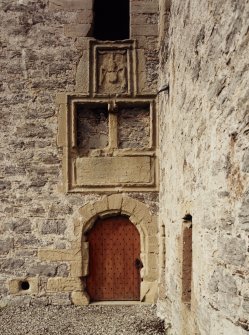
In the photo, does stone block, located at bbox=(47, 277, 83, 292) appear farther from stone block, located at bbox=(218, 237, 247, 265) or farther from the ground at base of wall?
stone block, located at bbox=(218, 237, 247, 265)

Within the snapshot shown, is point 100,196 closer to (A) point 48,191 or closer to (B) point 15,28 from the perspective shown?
(A) point 48,191

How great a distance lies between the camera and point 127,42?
6.57 meters

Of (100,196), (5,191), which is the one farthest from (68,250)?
(5,191)

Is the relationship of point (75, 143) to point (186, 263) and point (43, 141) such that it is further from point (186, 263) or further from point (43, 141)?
point (186, 263)

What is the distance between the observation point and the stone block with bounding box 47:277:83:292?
6387 mm

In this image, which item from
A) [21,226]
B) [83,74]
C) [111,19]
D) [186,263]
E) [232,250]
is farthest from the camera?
[111,19]

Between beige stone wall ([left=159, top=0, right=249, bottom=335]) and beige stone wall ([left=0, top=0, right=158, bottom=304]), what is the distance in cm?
210

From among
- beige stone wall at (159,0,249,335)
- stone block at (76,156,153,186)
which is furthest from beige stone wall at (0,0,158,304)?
beige stone wall at (159,0,249,335)

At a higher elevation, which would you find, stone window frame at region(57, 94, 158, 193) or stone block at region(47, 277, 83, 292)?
stone window frame at region(57, 94, 158, 193)

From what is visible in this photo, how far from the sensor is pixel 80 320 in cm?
568

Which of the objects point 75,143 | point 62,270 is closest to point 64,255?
point 62,270

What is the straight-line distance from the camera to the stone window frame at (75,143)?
6480mm

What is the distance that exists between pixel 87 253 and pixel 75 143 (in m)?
1.90

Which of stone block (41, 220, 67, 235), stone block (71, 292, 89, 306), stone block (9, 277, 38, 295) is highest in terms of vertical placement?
stone block (41, 220, 67, 235)
